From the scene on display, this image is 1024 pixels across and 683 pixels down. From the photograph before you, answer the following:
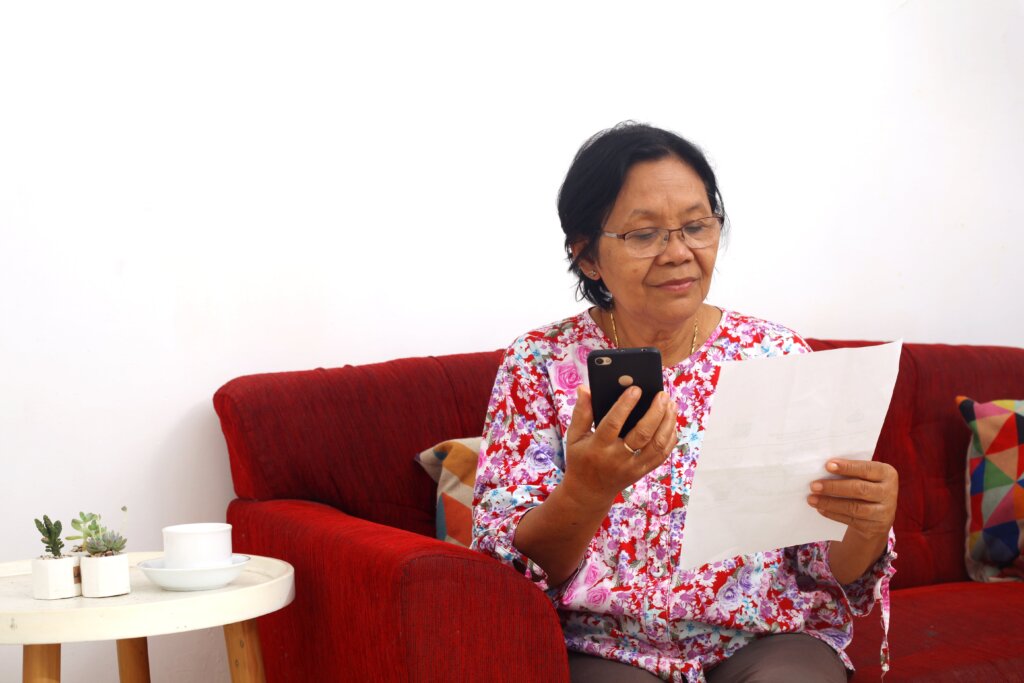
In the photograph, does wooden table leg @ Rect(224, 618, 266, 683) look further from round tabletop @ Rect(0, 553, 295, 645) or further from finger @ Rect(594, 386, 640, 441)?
finger @ Rect(594, 386, 640, 441)

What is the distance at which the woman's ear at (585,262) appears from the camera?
1712mm

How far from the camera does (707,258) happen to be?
160 cm

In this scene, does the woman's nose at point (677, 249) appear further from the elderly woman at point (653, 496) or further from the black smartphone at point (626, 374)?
the black smartphone at point (626, 374)

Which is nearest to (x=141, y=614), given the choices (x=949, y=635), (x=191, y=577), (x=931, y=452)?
(x=191, y=577)

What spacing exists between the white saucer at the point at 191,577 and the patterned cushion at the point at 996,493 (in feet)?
5.08

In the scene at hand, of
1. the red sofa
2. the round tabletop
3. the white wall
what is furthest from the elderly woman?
the white wall

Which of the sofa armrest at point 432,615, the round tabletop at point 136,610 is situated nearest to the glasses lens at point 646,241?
the sofa armrest at point 432,615

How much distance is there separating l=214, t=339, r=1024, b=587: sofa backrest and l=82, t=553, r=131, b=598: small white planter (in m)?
0.45

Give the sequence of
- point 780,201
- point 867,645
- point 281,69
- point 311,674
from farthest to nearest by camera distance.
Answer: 1. point 780,201
2. point 281,69
3. point 867,645
4. point 311,674

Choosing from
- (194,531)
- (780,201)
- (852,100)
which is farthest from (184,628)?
(852,100)

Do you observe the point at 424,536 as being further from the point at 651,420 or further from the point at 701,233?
the point at 701,233

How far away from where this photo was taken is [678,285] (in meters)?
1.58

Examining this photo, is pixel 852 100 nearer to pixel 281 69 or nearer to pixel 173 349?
pixel 281 69

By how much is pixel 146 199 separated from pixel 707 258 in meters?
1.03
